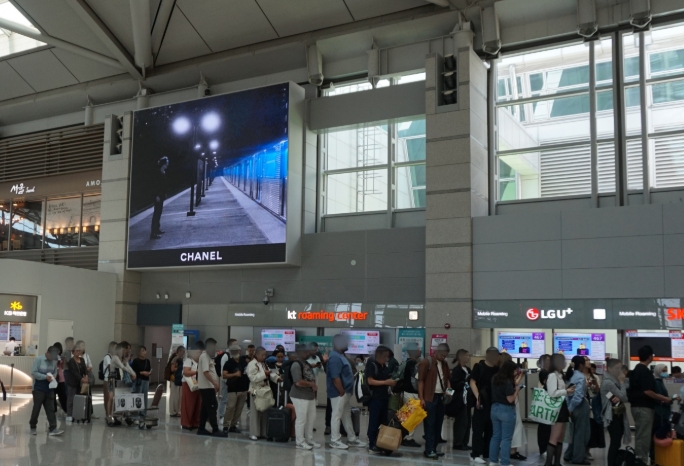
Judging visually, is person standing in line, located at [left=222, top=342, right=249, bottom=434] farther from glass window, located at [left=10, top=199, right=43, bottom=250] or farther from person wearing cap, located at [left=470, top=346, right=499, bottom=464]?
glass window, located at [left=10, top=199, right=43, bottom=250]

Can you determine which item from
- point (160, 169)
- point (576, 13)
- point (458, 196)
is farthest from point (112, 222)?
point (576, 13)

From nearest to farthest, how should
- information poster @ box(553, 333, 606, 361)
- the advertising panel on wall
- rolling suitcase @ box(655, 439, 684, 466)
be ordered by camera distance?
rolling suitcase @ box(655, 439, 684, 466) < the advertising panel on wall < information poster @ box(553, 333, 606, 361)

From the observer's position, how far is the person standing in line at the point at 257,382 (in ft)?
37.7

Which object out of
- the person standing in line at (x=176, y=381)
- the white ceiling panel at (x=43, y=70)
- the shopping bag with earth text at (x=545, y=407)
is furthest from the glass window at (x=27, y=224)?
the shopping bag with earth text at (x=545, y=407)

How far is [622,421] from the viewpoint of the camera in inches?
357

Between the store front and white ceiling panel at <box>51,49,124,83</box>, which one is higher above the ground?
white ceiling panel at <box>51,49,124,83</box>

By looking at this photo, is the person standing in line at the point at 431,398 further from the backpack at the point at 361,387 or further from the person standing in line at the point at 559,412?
the person standing in line at the point at 559,412

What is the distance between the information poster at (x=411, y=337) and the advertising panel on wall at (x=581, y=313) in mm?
1426

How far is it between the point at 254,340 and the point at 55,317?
6.07m

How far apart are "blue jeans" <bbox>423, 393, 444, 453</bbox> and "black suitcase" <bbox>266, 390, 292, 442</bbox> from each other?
2.28 meters

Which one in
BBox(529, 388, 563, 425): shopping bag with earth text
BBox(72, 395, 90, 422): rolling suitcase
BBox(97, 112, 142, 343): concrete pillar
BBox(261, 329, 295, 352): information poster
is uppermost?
BBox(97, 112, 142, 343): concrete pillar

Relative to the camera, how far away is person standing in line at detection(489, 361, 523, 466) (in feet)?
29.4

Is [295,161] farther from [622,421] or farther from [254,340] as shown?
[622,421]

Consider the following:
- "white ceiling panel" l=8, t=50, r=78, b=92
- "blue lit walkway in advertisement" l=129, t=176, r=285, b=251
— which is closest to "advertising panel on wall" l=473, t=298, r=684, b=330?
"blue lit walkway in advertisement" l=129, t=176, r=285, b=251
